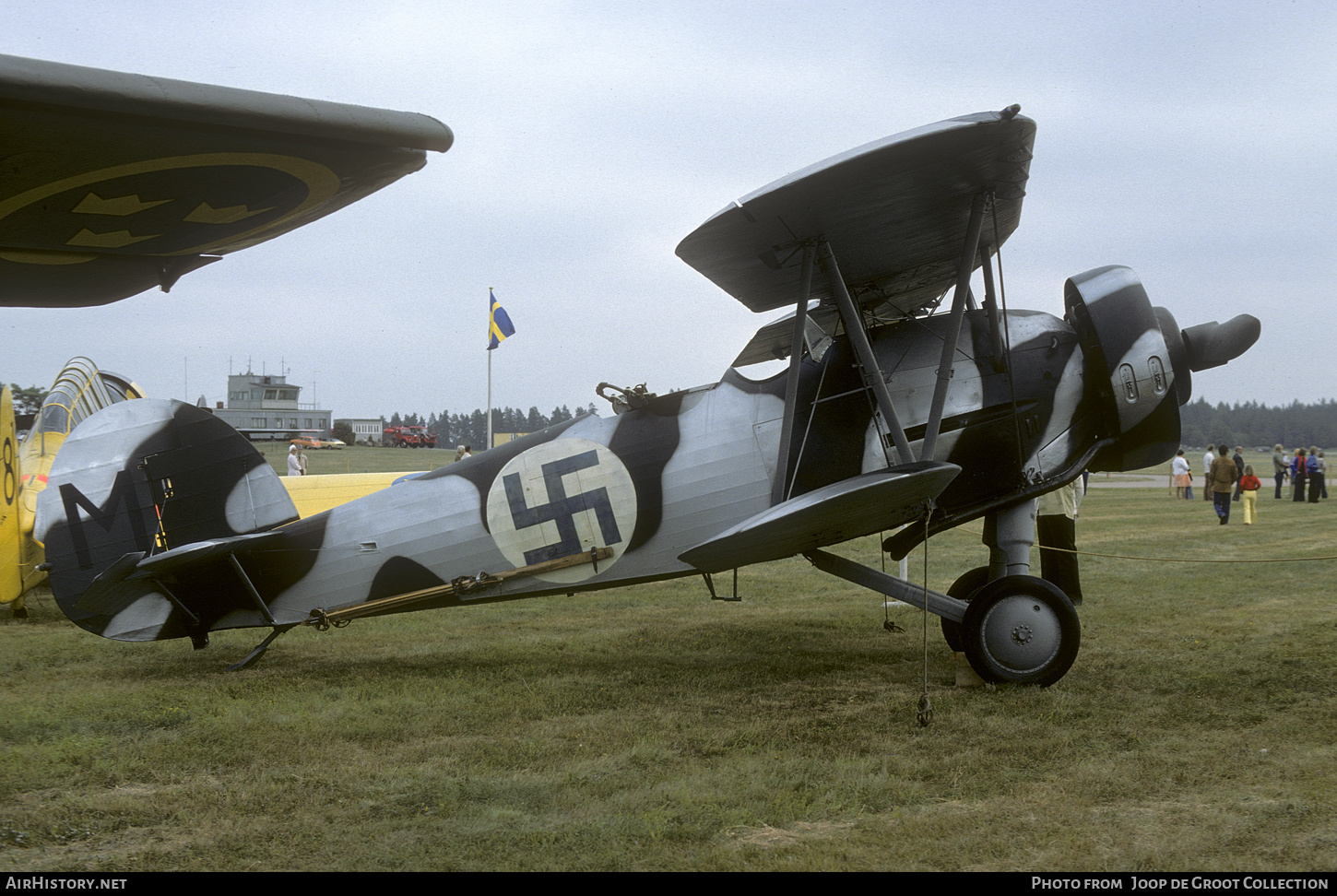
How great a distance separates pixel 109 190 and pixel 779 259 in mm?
4320

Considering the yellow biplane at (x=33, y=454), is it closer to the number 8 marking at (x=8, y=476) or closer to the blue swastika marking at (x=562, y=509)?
the number 8 marking at (x=8, y=476)

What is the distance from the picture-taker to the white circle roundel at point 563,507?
6.17m

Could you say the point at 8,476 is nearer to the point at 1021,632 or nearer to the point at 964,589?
the point at 964,589

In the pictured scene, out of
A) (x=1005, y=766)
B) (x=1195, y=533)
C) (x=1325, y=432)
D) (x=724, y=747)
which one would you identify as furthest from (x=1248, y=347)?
(x=1325, y=432)

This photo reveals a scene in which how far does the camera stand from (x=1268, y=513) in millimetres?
20109

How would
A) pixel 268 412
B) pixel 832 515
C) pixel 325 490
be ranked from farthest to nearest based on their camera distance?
pixel 268 412 < pixel 325 490 < pixel 832 515

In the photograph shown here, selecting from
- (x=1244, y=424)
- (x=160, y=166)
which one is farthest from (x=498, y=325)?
(x=1244, y=424)

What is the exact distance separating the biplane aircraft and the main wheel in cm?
1

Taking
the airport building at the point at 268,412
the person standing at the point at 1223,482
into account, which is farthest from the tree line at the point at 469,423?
the person standing at the point at 1223,482

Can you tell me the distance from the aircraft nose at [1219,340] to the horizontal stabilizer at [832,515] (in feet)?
6.89

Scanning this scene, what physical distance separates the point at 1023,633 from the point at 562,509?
3.04 metres

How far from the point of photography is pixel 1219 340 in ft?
19.1

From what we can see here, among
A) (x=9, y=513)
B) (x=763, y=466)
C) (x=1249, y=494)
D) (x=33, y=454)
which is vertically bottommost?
(x=1249, y=494)

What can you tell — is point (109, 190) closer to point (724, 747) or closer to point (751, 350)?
point (724, 747)
